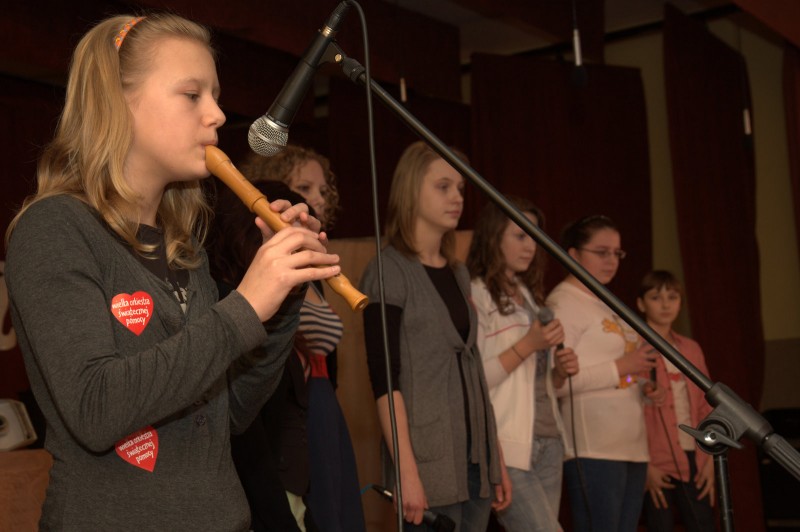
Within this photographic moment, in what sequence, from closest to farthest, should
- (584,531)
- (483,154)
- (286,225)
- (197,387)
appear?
(197,387) < (286,225) < (584,531) < (483,154)

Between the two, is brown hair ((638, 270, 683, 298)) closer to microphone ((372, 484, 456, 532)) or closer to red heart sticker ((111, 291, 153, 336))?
microphone ((372, 484, 456, 532))

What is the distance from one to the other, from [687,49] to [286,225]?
460cm

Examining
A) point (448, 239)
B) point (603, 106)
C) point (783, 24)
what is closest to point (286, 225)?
point (448, 239)

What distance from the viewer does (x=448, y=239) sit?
293 centimetres

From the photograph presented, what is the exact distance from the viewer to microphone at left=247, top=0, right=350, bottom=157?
4.34ft

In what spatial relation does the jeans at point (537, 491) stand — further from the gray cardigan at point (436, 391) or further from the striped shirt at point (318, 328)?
the striped shirt at point (318, 328)

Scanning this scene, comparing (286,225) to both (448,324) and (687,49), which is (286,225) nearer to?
(448,324)

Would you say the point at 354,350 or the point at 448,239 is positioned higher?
the point at 448,239

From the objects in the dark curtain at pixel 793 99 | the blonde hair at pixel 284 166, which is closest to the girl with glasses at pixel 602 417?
the blonde hair at pixel 284 166

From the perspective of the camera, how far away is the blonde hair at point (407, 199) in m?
2.76

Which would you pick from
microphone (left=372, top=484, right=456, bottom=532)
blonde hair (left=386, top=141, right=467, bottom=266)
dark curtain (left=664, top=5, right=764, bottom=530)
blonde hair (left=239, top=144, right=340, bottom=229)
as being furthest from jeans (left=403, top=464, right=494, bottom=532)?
dark curtain (left=664, top=5, right=764, bottom=530)

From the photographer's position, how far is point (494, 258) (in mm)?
3094

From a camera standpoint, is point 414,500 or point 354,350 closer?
point 414,500

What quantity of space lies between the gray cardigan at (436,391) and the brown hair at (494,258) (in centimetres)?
39
